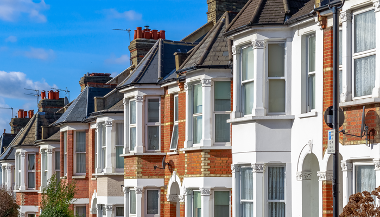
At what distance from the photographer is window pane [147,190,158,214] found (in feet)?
83.9

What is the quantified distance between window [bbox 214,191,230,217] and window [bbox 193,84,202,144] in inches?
71.6

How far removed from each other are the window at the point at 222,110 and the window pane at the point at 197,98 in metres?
0.61

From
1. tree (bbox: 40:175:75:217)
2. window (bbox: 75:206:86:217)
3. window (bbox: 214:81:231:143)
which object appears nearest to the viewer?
window (bbox: 214:81:231:143)

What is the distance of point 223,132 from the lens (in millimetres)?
20875

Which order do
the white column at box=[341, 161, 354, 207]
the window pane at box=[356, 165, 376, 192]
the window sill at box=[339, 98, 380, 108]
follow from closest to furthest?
the window sill at box=[339, 98, 380, 108]
the window pane at box=[356, 165, 376, 192]
the white column at box=[341, 161, 354, 207]


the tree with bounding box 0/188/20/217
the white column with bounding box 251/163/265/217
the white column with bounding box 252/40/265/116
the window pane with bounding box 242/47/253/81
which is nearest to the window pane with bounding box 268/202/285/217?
the white column with bounding box 251/163/265/217

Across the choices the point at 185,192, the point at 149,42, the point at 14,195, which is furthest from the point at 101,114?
the point at 14,195

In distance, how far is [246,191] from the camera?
711 inches

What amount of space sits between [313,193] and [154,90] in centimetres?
996

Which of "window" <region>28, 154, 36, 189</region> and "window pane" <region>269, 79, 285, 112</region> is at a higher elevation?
"window pane" <region>269, 79, 285, 112</region>

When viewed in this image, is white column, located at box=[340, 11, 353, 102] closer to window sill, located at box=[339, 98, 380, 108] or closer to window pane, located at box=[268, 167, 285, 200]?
window sill, located at box=[339, 98, 380, 108]

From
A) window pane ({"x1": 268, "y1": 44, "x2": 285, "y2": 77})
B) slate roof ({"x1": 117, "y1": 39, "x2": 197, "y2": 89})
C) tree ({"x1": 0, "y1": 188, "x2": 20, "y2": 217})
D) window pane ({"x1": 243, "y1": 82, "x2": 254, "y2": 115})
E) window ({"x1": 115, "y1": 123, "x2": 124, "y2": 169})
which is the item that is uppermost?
slate roof ({"x1": 117, "y1": 39, "x2": 197, "y2": 89})

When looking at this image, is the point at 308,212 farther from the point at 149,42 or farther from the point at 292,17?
the point at 149,42

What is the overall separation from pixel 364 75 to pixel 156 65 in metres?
13.3
